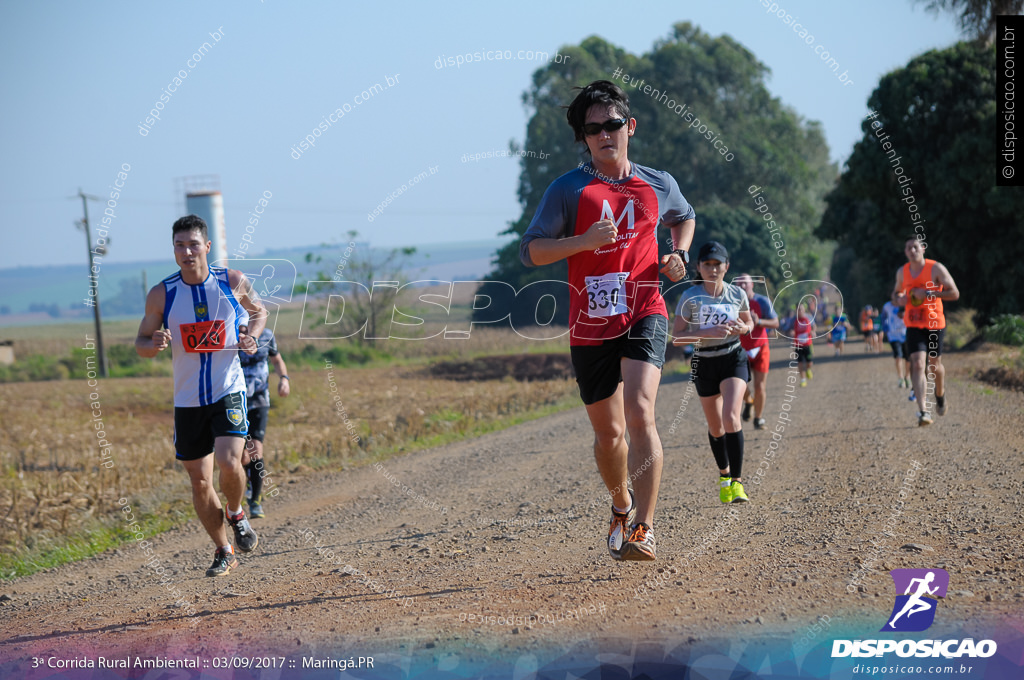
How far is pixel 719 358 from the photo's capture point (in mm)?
7363

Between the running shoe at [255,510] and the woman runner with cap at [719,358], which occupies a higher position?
the woman runner with cap at [719,358]

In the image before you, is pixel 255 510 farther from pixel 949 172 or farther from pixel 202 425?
pixel 949 172

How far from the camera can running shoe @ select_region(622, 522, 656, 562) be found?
15.6 ft

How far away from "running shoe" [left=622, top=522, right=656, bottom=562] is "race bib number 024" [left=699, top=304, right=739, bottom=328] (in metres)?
2.74

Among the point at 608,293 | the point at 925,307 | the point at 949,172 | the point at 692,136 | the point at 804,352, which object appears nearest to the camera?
the point at 608,293

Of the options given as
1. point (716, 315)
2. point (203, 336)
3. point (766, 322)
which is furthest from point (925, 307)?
point (203, 336)

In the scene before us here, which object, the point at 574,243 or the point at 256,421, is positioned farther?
the point at 256,421

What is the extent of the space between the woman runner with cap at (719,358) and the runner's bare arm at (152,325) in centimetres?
375

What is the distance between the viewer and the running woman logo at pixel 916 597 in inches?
156

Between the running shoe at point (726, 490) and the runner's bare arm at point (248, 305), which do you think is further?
the running shoe at point (726, 490)

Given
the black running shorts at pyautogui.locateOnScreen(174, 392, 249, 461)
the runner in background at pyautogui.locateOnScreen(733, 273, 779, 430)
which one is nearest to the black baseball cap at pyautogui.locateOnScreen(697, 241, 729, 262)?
the runner in background at pyautogui.locateOnScreen(733, 273, 779, 430)

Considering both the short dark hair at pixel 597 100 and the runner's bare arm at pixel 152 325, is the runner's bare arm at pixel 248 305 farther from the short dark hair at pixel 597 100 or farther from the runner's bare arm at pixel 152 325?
the short dark hair at pixel 597 100

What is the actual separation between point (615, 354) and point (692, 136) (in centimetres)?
4145

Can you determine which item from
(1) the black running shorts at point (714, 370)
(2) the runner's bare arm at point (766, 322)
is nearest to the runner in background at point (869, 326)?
(2) the runner's bare arm at point (766, 322)
